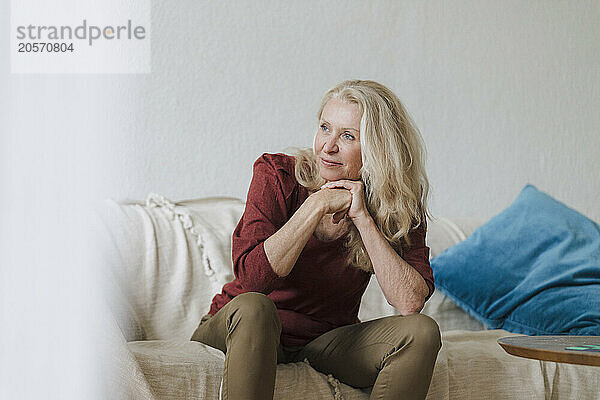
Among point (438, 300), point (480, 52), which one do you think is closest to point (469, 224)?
point (438, 300)

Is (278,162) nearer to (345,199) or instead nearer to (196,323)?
(345,199)

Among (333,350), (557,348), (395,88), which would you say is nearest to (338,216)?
(333,350)

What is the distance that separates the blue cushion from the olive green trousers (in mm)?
747

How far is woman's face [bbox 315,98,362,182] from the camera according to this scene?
1.69 m

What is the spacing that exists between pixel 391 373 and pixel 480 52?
1.69 meters

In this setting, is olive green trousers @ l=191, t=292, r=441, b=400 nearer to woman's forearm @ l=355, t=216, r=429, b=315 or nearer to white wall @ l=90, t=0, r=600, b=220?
woman's forearm @ l=355, t=216, r=429, b=315

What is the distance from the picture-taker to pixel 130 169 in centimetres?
250

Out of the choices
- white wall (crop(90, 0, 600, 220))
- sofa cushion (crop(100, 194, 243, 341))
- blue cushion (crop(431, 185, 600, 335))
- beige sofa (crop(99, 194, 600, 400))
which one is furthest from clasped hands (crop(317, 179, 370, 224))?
white wall (crop(90, 0, 600, 220))

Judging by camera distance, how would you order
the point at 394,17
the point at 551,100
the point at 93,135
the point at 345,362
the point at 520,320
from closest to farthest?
the point at 93,135 < the point at 345,362 < the point at 520,320 < the point at 394,17 < the point at 551,100

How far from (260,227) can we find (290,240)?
0.10 m

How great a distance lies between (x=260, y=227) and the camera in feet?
5.37

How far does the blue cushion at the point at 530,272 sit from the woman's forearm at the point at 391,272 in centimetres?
73

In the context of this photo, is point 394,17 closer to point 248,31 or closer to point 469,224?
→ point 248,31

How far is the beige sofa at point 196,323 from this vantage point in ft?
5.24
